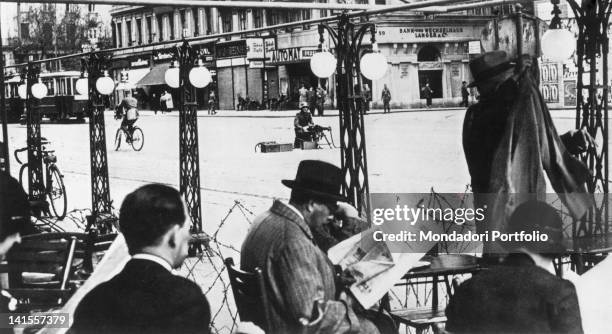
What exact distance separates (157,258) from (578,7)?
3.90 metres

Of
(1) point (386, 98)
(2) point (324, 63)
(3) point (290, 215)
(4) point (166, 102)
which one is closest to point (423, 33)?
(1) point (386, 98)

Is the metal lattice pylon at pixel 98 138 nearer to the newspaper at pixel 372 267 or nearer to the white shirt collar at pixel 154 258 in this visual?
the newspaper at pixel 372 267

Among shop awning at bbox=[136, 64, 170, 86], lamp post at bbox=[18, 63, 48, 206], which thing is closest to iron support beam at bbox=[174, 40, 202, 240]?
lamp post at bbox=[18, 63, 48, 206]

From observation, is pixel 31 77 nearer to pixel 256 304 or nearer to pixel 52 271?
pixel 52 271

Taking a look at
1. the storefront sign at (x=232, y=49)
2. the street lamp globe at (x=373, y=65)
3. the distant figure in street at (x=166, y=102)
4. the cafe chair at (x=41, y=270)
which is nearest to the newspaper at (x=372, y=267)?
the cafe chair at (x=41, y=270)

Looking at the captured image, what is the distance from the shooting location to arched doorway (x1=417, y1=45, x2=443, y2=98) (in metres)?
32.5

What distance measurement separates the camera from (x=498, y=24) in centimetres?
546

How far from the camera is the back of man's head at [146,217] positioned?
2637 mm

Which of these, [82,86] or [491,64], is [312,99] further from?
[491,64]

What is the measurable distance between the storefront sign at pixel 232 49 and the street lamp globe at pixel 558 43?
1218 inches

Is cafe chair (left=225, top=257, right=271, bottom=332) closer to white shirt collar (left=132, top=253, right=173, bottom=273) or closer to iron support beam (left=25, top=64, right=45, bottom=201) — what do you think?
white shirt collar (left=132, top=253, right=173, bottom=273)

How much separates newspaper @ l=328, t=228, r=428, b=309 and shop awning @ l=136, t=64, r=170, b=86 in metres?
36.3

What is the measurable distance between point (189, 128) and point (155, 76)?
31.6 meters

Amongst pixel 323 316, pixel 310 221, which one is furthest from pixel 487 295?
pixel 310 221
